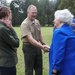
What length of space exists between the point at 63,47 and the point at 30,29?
6.85 ft

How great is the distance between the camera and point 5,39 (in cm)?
496

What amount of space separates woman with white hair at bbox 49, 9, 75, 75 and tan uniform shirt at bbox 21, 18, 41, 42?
1.76 m

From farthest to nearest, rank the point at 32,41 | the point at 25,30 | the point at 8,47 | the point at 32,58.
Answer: the point at 32,58 → the point at 25,30 → the point at 32,41 → the point at 8,47

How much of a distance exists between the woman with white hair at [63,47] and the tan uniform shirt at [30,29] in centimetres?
176

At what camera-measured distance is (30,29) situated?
6426 millimetres

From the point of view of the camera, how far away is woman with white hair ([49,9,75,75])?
14.6 feet

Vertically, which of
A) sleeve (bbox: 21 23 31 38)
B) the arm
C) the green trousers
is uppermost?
sleeve (bbox: 21 23 31 38)

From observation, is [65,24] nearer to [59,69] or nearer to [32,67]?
[59,69]

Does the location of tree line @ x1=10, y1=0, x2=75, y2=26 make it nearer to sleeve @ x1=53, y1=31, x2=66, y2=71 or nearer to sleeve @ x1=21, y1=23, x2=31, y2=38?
sleeve @ x1=21, y1=23, x2=31, y2=38

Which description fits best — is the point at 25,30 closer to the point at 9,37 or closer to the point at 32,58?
the point at 32,58

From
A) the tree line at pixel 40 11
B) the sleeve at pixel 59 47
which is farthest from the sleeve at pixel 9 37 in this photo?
the tree line at pixel 40 11

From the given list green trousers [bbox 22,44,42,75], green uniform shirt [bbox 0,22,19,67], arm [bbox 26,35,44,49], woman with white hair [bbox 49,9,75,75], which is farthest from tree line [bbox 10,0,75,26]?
woman with white hair [bbox 49,9,75,75]

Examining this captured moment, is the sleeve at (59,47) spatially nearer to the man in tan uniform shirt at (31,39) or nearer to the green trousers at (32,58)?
the man in tan uniform shirt at (31,39)

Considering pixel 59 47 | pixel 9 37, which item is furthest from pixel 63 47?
pixel 9 37
